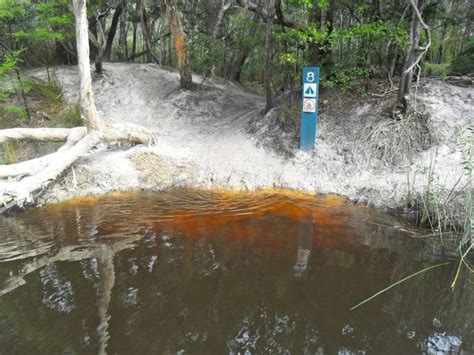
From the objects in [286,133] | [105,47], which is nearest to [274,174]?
[286,133]

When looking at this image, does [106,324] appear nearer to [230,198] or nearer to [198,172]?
[230,198]

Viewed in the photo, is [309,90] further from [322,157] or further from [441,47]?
[441,47]

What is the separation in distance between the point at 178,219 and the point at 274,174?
2.36 metres

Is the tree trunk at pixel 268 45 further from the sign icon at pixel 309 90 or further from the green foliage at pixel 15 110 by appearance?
the green foliage at pixel 15 110

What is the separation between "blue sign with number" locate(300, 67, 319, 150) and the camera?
6.84 m

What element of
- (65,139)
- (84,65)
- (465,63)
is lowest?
(65,139)

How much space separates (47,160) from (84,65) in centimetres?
195

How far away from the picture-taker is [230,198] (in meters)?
6.45

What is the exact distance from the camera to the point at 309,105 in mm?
7047

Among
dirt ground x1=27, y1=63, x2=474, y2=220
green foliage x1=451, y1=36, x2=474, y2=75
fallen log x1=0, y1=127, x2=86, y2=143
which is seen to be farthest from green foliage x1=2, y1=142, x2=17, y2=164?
green foliage x1=451, y1=36, x2=474, y2=75

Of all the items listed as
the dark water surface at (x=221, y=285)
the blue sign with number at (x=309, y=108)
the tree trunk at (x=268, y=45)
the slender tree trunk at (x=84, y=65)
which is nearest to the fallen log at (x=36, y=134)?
the slender tree trunk at (x=84, y=65)

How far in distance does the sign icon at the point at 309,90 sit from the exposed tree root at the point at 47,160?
11.0 ft

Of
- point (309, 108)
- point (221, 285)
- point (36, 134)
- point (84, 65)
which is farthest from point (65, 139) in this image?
point (221, 285)

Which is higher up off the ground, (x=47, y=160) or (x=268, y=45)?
(x=268, y=45)
